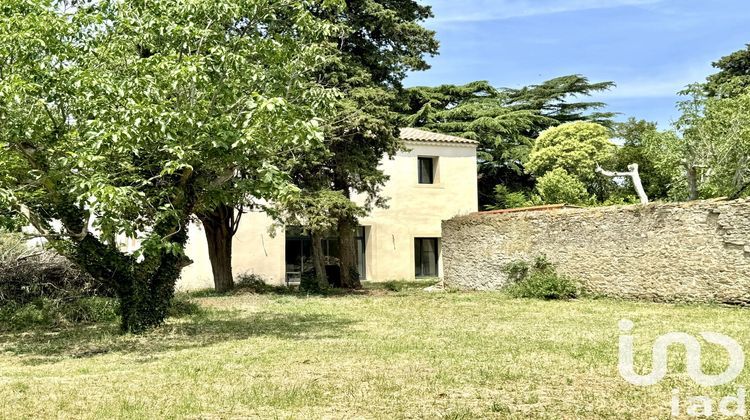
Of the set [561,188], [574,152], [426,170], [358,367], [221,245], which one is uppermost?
[574,152]

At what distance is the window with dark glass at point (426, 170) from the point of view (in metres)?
30.5

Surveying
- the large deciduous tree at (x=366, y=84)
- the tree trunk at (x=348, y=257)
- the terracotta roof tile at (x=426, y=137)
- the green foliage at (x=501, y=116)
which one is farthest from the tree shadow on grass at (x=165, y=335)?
the green foliage at (x=501, y=116)

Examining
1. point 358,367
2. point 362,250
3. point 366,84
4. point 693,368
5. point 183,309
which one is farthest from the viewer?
point 362,250

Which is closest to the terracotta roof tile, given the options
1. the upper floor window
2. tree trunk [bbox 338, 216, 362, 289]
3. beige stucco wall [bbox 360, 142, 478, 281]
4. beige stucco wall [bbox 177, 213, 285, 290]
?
beige stucco wall [bbox 360, 142, 478, 281]

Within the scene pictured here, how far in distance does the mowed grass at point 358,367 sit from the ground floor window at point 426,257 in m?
15.6

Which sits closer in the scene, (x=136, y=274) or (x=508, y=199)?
(x=136, y=274)

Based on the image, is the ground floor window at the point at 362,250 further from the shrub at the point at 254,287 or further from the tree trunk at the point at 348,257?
the tree trunk at the point at 348,257

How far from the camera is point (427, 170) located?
100 feet

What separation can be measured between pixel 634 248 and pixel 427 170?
1402 centimetres

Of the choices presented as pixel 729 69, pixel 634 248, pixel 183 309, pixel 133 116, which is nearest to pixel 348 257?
pixel 183 309

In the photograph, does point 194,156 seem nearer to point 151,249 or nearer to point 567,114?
point 151,249

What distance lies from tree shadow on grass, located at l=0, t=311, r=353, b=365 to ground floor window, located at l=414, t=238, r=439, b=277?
1613cm

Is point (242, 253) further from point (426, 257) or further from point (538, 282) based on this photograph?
point (538, 282)

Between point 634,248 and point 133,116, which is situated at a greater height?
point 133,116
